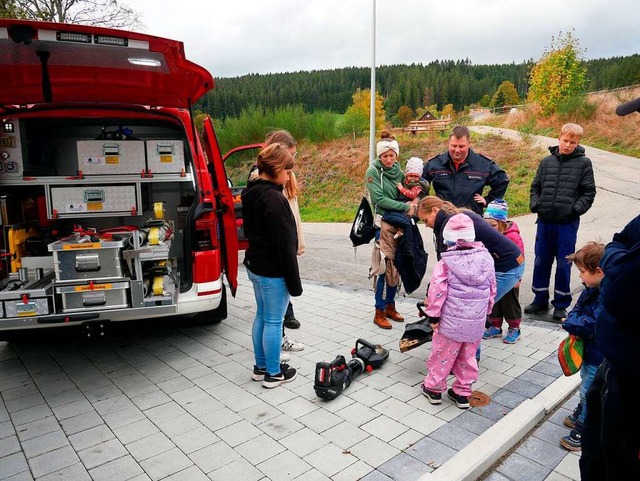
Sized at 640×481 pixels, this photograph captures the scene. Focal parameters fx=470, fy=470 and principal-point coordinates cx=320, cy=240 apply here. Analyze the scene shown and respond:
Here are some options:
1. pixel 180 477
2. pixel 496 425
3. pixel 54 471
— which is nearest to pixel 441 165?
pixel 496 425

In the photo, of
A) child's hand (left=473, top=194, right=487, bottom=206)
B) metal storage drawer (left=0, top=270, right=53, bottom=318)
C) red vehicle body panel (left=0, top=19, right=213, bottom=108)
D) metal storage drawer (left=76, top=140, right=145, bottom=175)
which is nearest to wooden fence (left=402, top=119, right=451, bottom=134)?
child's hand (left=473, top=194, right=487, bottom=206)

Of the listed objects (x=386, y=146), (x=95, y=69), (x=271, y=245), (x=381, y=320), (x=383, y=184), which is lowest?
(x=381, y=320)

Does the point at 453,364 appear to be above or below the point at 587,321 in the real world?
below

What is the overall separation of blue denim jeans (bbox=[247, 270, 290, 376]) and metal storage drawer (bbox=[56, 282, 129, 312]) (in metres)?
0.97

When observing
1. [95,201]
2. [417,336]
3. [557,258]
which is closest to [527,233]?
[557,258]

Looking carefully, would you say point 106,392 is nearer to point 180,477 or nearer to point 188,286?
point 188,286

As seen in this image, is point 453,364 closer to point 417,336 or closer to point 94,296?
point 417,336

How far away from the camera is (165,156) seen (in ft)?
15.4

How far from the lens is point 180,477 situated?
256cm

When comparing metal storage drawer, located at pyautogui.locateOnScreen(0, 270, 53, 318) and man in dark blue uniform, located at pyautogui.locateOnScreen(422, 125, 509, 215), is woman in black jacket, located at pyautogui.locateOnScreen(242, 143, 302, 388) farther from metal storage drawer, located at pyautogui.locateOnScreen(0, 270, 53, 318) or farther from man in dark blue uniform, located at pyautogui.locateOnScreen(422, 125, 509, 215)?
man in dark blue uniform, located at pyautogui.locateOnScreen(422, 125, 509, 215)

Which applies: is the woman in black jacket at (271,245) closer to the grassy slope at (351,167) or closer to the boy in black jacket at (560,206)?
the boy in black jacket at (560,206)

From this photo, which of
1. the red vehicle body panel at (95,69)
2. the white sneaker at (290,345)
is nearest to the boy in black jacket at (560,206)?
the white sneaker at (290,345)

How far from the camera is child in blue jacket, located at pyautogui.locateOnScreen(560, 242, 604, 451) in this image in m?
2.81

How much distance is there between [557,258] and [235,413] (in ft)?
12.7
